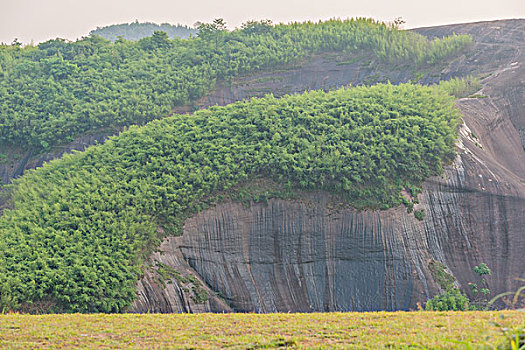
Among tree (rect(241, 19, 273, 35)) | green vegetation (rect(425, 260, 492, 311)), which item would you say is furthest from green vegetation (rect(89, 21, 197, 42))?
green vegetation (rect(425, 260, 492, 311))

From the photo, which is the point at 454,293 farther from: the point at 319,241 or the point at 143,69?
the point at 143,69

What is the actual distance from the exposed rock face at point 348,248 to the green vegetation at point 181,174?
870 millimetres

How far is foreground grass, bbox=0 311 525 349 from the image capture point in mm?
7719

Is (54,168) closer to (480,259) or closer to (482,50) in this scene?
(480,259)

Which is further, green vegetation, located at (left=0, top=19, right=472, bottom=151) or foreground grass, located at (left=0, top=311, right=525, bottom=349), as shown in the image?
green vegetation, located at (left=0, top=19, right=472, bottom=151)

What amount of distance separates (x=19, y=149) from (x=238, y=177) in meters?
16.3

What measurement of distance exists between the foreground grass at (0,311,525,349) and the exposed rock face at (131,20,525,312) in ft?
24.0

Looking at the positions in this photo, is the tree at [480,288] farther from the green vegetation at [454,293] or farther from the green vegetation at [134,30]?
the green vegetation at [134,30]

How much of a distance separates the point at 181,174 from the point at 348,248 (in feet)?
22.8

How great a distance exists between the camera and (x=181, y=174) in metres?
21.8

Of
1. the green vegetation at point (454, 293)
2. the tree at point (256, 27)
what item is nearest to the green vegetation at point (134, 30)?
the tree at point (256, 27)

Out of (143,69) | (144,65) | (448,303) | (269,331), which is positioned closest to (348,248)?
(448,303)

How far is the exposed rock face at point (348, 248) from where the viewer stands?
65.2ft

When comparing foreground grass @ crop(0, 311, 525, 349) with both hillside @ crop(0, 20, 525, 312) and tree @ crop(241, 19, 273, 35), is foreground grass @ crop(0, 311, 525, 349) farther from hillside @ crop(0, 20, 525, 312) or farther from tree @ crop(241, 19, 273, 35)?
tree @ crop(241, 19, 273, 35)
